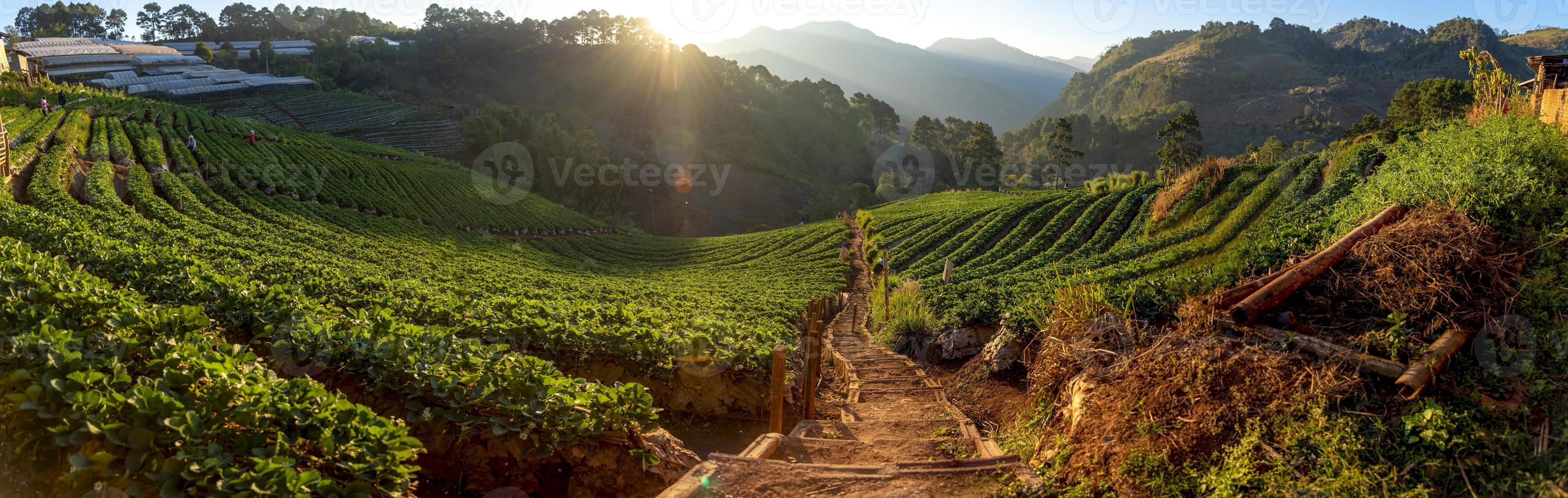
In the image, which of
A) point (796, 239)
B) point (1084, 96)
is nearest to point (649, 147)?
point (796, 239)

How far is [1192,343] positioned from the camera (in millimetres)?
5375

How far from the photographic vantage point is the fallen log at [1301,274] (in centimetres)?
572

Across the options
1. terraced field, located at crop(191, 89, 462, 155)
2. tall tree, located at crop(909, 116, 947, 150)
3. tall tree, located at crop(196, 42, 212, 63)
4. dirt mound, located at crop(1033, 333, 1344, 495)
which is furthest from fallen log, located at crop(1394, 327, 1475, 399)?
tall tree, located at crop(196, 42, 212, 63)

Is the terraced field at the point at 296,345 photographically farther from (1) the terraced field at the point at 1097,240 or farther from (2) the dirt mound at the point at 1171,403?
(1) the terraced field at the point at 1097,240

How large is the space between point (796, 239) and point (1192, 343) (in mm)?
35788

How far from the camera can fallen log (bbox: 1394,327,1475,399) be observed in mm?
4469

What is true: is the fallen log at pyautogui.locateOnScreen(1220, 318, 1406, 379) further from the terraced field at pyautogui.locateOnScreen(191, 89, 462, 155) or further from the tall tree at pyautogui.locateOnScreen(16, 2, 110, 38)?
the tall tree at pyautogui.locateOnScreen(16, 2, 110, 38)

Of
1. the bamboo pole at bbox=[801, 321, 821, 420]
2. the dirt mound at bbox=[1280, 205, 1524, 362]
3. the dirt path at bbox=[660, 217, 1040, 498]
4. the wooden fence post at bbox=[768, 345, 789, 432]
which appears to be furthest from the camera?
the bamboo pole at bbox=[801, 321, 821, 420]

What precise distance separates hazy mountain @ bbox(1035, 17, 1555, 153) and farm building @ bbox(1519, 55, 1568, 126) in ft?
346

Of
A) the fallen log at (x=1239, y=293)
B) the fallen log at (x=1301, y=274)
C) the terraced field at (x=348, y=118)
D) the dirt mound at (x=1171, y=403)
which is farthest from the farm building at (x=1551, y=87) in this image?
the terraced field at (x=348, y=118)

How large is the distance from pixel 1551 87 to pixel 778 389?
13.2 metres

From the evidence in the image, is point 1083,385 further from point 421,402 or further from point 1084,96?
point 1084,96

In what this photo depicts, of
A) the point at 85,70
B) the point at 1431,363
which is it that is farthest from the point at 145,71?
the point at 1431,363

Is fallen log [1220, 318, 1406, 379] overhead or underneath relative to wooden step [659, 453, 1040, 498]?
overhead
